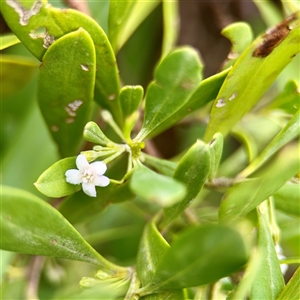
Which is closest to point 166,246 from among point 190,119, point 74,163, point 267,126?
point 74,163

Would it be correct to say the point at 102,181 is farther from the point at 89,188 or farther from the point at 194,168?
the point at 194,168

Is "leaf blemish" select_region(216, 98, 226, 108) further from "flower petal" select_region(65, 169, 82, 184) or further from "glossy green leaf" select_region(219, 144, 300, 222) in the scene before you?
"flower petal" select_region(65, 169, 82, 184)

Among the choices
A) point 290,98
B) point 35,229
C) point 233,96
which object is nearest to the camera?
point 35,229

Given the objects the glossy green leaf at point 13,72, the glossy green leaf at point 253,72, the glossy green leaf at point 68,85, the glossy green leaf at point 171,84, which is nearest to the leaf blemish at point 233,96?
the glossy green leaf at point 253,72

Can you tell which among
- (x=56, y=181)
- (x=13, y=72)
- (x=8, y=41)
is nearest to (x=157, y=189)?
(x=56, y=181)

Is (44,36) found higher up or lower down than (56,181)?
higher up

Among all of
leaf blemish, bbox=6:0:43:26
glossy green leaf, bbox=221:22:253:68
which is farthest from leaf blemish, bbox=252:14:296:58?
leaf blemish, bbox=6:0:43:26
